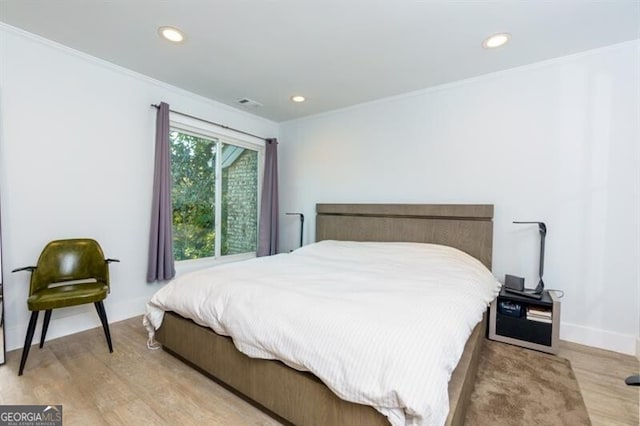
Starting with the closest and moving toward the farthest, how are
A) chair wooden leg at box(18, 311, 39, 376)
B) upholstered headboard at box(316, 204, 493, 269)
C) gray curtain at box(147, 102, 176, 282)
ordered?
chair wooden leg at box(18, 311, 39, 376) → upholstered headboard at box(316, 204, 493, 269) → gray curtain at box(147, 102, 176, 282)

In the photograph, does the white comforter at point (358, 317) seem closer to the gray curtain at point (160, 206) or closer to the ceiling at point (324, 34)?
the gray curtain at point (160, 206)

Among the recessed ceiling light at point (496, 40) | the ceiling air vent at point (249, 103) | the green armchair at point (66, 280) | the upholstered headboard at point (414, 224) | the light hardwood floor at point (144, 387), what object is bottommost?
the light hardwood floor at point (144, 387)

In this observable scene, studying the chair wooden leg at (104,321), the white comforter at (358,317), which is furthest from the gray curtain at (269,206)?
the chair wooden leg at (104,321)

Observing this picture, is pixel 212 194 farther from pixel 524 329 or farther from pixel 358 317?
pixel 524 329

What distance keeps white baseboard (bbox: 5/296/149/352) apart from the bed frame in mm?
1016

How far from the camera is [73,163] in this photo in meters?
2.65

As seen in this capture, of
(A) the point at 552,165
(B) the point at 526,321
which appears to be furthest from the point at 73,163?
(A) the point at 552,165

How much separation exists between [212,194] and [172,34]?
199 cm

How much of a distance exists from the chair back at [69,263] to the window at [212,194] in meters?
0.98

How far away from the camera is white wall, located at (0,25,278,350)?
92.0 inches

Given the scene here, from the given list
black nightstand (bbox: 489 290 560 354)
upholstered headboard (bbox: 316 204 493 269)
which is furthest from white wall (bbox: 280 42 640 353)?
black nightstand (bbox: 489 290 560 354)

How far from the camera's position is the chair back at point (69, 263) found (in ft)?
7.57

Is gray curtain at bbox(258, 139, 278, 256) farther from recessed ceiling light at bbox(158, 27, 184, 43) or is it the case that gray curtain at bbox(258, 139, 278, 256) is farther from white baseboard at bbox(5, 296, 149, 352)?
recessed ceiling light at bbox(158, 27, 184, 43)

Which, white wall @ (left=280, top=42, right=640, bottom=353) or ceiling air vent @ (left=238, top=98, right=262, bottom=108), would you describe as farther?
ceiling air vent @ (left=238, top=98, right=262, bottom=108)
